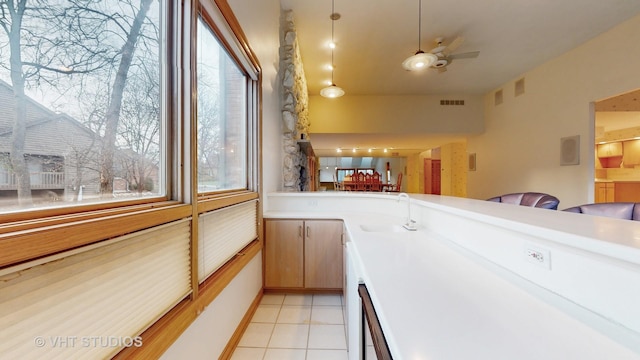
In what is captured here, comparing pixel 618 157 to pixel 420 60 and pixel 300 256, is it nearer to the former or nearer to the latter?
pixel 420 60

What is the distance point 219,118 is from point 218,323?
1.42 metres

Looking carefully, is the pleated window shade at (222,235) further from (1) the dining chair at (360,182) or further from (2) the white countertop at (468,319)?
(1) the dining chair at (360,182)

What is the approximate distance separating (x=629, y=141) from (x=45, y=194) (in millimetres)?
9925

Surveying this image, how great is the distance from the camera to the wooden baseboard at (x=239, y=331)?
65.8 inches

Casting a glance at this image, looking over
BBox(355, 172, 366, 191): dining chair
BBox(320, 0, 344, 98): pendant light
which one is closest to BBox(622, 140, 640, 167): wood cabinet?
BBox(355, 172, 366, 191): dining chair

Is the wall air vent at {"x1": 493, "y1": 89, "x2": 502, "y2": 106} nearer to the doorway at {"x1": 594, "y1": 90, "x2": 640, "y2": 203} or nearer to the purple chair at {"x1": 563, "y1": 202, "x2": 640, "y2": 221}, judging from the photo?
the doorway at {"x1": 594, "y1": 90, "x2": 640, "y2": 203}

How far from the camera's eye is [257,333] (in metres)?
2.00

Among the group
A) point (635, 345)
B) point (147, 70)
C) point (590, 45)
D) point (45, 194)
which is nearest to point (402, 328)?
point (635, 345)

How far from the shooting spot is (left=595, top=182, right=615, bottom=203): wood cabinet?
593 cm

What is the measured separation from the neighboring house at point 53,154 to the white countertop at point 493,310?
1.02 meters

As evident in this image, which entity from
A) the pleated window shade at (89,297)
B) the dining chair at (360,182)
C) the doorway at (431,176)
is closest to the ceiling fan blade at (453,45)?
the dining chair at (360,182)

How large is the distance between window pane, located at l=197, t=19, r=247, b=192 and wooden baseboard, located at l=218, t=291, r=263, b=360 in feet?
3.62

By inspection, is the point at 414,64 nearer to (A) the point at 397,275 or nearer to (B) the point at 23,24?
(A) the point at 397,275

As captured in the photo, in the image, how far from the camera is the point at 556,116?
15.0 ft
